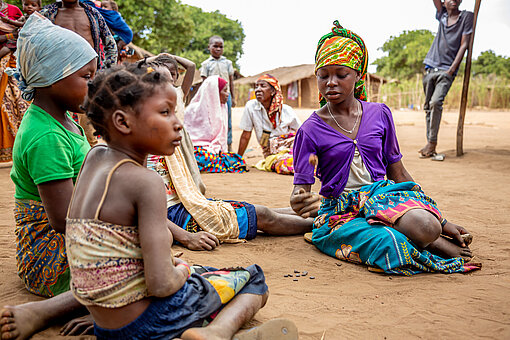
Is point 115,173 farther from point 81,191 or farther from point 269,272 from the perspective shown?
point 269,272

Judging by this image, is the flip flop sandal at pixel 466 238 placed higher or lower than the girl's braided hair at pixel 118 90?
lower

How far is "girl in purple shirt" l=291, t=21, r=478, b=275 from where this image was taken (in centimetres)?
280

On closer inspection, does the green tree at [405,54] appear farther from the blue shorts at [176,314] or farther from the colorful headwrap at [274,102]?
the blue shorts at [176,314]

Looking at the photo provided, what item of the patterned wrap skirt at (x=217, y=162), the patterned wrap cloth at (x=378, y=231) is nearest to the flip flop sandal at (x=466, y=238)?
the patterned wrap cloth at (x=378, y=231)

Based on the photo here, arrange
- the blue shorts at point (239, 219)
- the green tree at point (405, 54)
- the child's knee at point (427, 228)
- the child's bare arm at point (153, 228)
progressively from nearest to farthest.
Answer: the child's bare arm at point (153, 228)
the child's knee at point (427, 228)
the blue shorts at point (239, 219)
the green tree at point (405, 54)

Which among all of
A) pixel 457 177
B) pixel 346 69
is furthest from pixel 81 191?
pixel 457 177

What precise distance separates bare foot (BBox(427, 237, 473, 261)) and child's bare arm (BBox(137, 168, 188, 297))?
2.05 m

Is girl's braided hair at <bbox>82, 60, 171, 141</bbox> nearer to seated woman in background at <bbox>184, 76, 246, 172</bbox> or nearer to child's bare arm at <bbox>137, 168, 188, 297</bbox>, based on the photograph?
child's bare arm at <bbox>137, 168, 188, 297</bbox>

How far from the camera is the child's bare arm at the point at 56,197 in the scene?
2.06 metres

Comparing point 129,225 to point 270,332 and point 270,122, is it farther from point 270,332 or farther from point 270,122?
point 270,122

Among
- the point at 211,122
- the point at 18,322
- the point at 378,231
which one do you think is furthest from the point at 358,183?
the point at 211,122

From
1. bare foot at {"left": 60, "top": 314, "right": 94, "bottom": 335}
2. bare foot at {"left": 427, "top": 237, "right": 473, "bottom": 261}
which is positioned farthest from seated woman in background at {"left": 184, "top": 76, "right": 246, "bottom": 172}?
bare foot at {"left": 60, "top": 314, "right": 94, "bottom": 335}

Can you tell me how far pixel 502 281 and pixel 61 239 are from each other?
8.35 feet

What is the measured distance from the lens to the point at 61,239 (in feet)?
7.37
